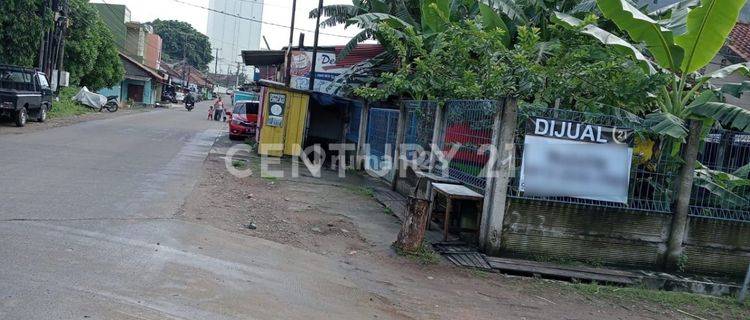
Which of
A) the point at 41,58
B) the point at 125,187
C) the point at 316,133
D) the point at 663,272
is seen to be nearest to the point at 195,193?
the point at 125,187

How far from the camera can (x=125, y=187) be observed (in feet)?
32.2

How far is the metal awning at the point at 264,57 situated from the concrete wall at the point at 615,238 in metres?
20.4

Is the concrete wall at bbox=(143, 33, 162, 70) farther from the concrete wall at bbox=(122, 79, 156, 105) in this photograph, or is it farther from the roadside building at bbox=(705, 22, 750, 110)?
the roadside building at bbox=(705, 22, 750, 110)

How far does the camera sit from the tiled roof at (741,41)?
16016 millimetres

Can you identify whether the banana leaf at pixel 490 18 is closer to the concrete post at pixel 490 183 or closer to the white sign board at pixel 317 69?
the concrete post at pixel 490 183

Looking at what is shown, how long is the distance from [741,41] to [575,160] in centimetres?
1280

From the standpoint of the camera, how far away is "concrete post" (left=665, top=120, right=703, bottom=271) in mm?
7988

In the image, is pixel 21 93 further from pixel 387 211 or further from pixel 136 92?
pixel 136 92

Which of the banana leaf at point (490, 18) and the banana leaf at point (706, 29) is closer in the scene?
the banana leaf at point (706, 29)

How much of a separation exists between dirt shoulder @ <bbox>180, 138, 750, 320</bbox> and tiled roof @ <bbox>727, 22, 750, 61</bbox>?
1163cm

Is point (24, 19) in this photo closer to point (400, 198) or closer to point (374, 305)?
point (400, 198)

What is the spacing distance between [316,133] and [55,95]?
1618 cm

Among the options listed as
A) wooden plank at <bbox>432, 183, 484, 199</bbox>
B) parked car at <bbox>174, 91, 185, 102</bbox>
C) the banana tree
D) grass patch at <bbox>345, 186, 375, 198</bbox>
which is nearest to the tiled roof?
the banana tree

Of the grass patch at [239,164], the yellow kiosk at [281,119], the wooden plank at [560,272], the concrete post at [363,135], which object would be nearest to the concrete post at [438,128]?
the wooden plank at [560,272]
